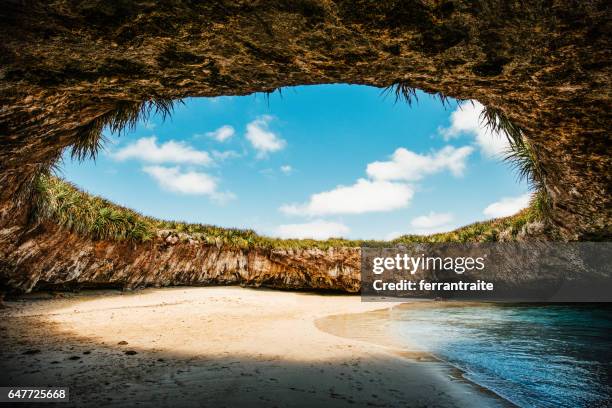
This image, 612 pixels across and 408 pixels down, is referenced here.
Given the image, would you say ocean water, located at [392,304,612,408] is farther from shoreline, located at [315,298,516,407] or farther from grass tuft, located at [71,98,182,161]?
grass tuft, located at [71,98,182,161]

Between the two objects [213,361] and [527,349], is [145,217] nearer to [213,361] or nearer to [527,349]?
[213,361]

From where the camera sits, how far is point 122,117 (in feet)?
15.7

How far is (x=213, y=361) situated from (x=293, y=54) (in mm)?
3373

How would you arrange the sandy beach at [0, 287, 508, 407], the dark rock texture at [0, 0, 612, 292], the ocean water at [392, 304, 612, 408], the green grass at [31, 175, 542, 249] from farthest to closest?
the green grass at [31, 175, 542, 249]
the ocean water at [392, 304, 612, 408]
the sandy beach at [0, 287, 508, 407]
the dark rock texture at [0, 0, 612, 292]

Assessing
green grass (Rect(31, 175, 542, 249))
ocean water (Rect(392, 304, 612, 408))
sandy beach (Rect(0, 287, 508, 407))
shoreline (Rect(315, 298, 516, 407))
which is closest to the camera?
sandy beach (Rect(0, 287, 508, 407))

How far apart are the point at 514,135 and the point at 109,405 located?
6273mm

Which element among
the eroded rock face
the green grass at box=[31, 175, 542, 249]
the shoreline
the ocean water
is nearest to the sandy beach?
the shoreline

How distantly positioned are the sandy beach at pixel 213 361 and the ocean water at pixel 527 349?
485 mm

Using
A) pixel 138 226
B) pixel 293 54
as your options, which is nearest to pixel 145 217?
pixel 138 226

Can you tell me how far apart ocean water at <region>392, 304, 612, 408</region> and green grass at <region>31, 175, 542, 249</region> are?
281cm

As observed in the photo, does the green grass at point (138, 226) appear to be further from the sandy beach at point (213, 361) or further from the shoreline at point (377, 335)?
the shoreline at point (377, 335)

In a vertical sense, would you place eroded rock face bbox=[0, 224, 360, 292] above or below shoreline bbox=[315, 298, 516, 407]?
above

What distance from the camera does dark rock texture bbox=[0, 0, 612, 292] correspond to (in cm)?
228

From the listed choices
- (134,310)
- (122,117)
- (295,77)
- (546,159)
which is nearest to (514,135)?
(546,159)
